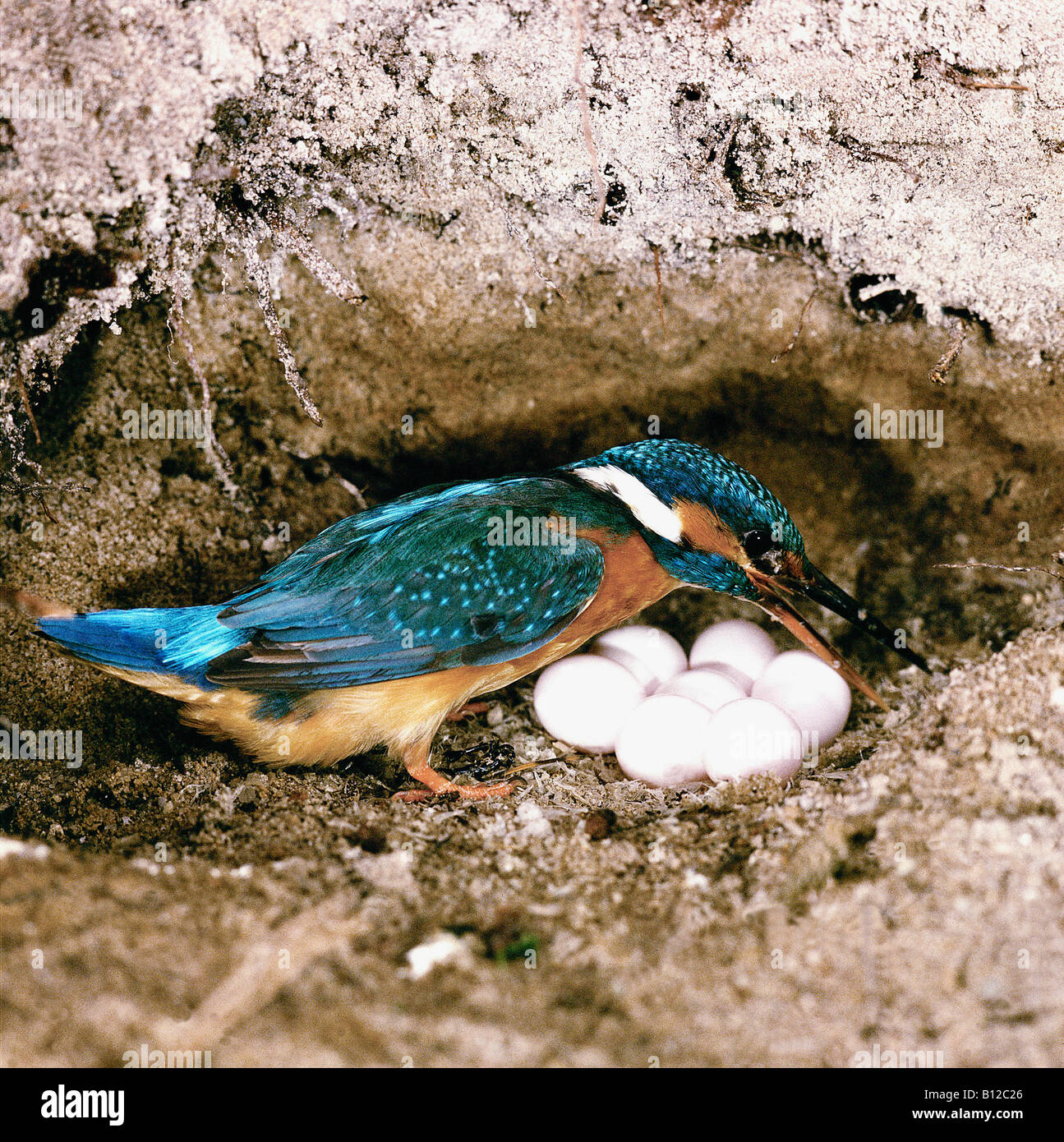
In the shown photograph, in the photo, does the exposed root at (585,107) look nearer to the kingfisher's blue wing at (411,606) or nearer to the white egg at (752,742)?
the kingfisher's blue wing at (411,606)

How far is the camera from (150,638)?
2.24m

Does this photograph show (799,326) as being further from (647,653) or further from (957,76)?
(647,653)

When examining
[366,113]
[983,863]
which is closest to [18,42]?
[366,113]

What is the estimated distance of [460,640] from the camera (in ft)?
7.58

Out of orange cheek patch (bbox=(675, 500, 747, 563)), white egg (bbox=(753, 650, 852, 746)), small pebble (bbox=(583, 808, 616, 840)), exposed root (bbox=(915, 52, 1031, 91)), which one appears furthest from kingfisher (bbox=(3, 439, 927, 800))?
exposed root (bbox=(915, 52, 1031, 91))

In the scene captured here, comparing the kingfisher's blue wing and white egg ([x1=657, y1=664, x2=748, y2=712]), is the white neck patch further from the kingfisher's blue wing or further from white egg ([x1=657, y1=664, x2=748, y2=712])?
white egg ([x1=657, y1=664, x2=748, y2=712])

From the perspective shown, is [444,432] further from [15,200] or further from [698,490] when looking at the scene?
[15,200]

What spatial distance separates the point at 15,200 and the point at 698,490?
6.29ft

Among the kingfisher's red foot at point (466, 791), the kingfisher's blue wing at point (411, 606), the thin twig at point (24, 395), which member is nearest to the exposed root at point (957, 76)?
the kingfisher's blue wing at point (411, 606)

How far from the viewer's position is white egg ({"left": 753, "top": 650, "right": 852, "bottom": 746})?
8.22ft

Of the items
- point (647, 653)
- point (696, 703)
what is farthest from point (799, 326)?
point (696, 703)

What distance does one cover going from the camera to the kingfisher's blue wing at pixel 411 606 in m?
2.27

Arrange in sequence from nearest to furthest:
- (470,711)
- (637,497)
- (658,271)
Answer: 1. (637,497)
2. (658,271)
3. (470,711)

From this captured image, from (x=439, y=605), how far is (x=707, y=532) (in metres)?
0.81
